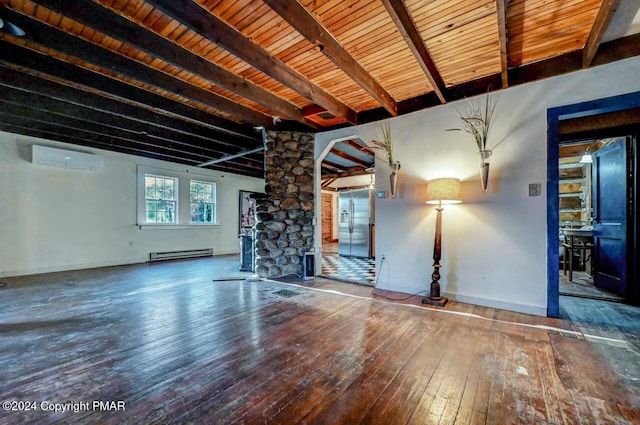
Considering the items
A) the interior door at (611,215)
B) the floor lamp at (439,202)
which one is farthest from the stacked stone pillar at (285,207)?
the interior door at (611,215)

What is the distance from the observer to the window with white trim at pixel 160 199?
6738 mm

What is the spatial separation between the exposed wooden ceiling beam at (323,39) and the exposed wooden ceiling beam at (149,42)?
1.28 m

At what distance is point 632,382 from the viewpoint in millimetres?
1741

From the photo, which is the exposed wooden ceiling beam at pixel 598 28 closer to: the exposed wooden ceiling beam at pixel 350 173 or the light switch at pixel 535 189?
the light switch at pixel 535 189

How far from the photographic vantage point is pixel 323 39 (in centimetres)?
238

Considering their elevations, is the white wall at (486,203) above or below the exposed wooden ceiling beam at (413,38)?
below

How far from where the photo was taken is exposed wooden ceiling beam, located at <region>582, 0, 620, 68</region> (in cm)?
197

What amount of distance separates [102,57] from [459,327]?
4.46 metres

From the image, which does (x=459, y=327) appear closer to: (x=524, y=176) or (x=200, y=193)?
(x=524, y=176)

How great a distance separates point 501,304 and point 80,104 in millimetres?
5955

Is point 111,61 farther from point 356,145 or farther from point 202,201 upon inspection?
point 202,201

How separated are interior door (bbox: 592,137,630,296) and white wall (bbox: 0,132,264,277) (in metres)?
8.58

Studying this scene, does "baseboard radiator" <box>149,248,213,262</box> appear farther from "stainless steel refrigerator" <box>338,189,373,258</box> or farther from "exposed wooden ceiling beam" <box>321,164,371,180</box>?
"exposed wooden ceiling beam" <box>321,164,371,180</box>

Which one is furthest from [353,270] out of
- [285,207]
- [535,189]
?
[535,189]
